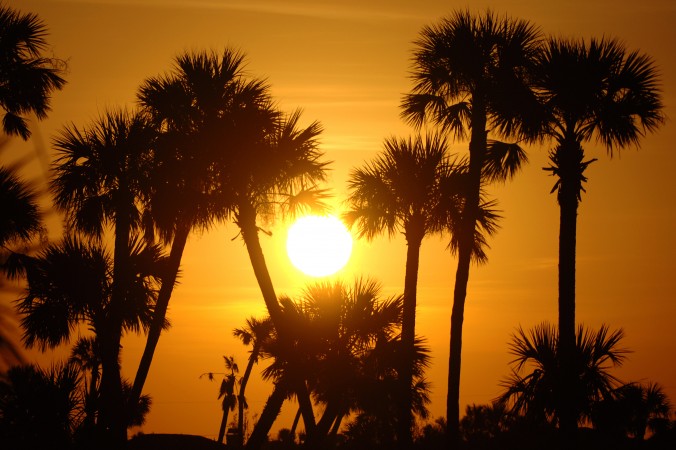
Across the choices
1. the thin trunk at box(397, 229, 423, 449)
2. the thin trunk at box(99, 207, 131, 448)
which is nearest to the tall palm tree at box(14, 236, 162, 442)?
the thin trunk at box(99, 207, 131, 448)

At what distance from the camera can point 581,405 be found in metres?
17.9

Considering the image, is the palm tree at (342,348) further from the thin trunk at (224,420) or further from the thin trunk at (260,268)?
the thin trunk at (224,420)

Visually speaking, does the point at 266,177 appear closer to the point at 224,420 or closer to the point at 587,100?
the point at 587,100

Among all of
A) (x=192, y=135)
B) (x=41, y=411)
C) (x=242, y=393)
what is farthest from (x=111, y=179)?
(x=242, y=393)

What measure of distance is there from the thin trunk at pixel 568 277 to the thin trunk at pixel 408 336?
6.57 metres

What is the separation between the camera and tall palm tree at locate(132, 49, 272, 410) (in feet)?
82.5

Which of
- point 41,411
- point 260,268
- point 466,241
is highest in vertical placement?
point 466,241

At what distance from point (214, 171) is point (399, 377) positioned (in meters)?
8.54

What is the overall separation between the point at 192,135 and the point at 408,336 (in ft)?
30.0

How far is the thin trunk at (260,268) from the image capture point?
26000 mm

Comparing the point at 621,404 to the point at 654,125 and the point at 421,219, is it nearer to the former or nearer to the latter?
the point at 654,125

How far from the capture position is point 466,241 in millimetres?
25219

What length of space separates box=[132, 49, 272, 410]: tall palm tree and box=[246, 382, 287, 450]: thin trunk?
460 centimetres

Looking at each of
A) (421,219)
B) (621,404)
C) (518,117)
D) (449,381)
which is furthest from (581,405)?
(421,219)
